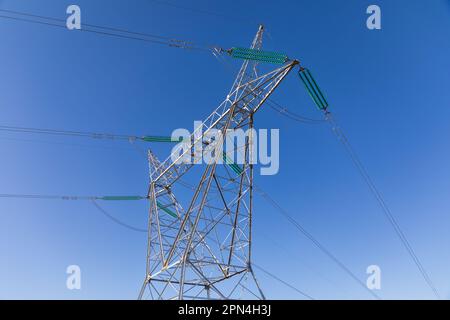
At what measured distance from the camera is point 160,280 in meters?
23.8

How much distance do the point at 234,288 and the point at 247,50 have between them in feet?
46.8

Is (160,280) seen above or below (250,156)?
below

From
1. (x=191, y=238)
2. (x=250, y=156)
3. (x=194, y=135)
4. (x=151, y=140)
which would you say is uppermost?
(x=151, y=140)
